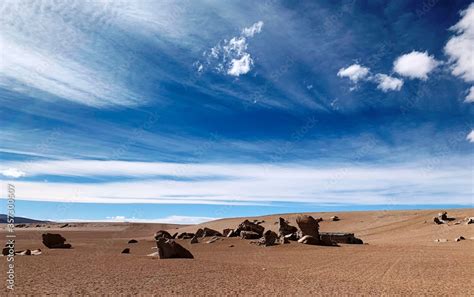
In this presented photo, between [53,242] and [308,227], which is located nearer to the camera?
[53,242]

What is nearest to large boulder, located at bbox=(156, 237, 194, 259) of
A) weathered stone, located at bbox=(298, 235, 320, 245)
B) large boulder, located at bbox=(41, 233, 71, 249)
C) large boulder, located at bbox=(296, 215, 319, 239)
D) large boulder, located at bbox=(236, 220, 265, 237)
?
large boulder, located at bbox=(41, 233, 71, 249)

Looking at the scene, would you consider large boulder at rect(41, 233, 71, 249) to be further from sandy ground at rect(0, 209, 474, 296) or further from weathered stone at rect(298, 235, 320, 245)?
weathered stone at rect(298, 235, 320, 245)

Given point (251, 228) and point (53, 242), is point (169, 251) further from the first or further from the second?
point (251, 228)

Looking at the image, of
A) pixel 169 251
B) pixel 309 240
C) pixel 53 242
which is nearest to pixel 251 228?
pixel 309 240

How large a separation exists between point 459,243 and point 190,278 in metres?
30.6

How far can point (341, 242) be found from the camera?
4416 centimetres

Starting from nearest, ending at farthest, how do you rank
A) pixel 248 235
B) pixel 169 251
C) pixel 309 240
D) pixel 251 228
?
pixel 169 251, pixel 309 240, pixel 248 235, pixel 251 228

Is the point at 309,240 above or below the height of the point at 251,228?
below

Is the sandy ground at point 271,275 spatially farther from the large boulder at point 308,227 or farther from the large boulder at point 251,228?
the large boulder at point 251,228

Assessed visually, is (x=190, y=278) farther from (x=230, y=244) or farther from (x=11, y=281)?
(x=230, y=244)

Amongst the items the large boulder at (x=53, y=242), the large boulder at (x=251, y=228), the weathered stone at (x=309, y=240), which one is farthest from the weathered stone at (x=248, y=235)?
the large boulder at (x=53, y=242)

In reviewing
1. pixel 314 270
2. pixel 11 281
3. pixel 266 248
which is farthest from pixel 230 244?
pixel 11 281

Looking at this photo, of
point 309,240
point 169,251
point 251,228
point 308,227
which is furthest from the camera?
point 251,228

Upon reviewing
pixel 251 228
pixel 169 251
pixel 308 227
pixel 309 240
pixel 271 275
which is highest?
pixel 251 228
